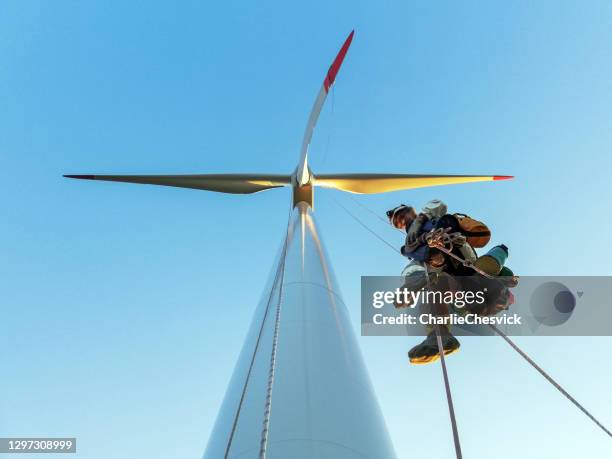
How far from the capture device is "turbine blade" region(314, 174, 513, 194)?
49.2 ft

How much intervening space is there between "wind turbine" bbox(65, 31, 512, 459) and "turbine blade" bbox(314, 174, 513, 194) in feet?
21.3

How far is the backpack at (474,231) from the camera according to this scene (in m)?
7.46

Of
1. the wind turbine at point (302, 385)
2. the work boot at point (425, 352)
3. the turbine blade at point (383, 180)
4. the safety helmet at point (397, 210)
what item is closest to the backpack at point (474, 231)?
the safety helmet at point (397, 210)

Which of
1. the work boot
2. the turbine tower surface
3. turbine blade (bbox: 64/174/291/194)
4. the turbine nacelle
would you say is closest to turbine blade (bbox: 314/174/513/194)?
the turbine nacelle

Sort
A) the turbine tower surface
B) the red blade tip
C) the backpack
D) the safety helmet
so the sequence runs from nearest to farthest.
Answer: the turbine tower surface → the backpack → the safety helmet → the red blade tip

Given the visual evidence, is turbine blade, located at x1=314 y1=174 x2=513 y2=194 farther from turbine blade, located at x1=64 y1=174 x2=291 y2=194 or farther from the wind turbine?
the wind turbine

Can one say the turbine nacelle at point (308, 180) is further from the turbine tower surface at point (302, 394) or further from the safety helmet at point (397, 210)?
the turbine tower surface at point (302, 394)

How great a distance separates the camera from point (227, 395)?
17.7 ft

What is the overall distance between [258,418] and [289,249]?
4.70m

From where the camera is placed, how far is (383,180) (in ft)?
49.5

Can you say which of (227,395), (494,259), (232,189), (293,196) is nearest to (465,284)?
(494,259)

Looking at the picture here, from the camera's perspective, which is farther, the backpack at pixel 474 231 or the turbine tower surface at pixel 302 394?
the backpack at pixel 474 231

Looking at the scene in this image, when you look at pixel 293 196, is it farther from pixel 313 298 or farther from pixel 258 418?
pixel 258 418

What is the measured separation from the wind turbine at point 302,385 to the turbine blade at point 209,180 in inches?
215
